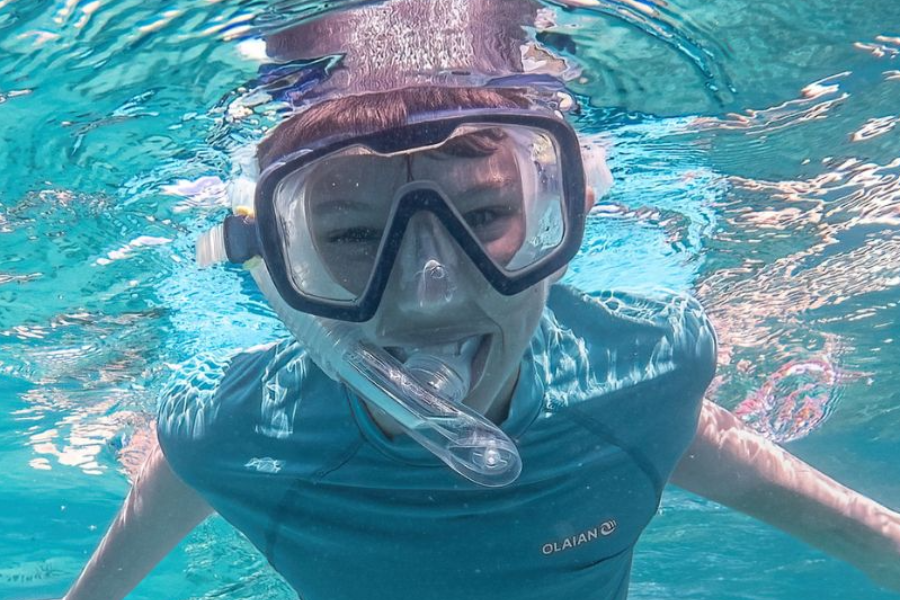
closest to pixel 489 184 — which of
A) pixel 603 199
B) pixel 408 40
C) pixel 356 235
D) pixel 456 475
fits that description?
pixel 356 235

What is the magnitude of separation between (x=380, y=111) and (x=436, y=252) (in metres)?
0.83

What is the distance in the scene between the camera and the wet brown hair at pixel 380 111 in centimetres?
320

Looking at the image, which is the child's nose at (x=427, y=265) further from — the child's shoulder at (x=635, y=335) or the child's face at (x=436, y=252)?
the child's shoulder at (x=635, y=335)

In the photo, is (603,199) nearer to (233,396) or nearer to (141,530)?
(233,396)

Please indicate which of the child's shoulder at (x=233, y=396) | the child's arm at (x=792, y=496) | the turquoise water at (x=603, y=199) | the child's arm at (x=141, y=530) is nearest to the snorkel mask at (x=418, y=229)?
the child's shoulder at (x=233, y=396)

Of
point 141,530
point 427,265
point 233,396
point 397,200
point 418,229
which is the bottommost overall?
point 141,530

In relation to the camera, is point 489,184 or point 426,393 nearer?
point 426,393

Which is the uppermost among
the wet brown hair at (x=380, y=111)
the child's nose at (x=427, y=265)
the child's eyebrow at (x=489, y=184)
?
the wet brown hair at (x=380, y=111)

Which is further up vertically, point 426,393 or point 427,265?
point 427,265

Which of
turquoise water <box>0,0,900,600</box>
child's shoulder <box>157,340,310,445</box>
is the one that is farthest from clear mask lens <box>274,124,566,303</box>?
turquoise water <box>0,0,900,600</box>

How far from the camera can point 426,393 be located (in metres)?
2.80

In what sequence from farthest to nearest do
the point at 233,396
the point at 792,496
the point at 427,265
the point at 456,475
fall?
the point at 792,496 < the point at 233,396 < the point at 456,475 < the point at 427,265

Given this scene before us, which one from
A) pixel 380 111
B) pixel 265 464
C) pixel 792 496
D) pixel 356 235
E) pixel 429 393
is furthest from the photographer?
pixel 792 496

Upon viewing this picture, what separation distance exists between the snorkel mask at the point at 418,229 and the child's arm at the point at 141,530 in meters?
2.02
